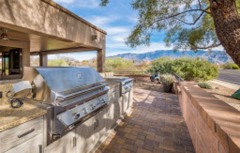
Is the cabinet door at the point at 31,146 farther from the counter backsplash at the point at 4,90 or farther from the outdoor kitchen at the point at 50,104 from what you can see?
the counter backsplash at the point at 4,90

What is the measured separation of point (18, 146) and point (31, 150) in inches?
5.6

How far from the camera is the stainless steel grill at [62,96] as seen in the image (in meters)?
1.39

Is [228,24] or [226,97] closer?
[228,24]

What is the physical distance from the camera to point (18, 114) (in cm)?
120

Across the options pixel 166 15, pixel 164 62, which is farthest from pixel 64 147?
pixel 164 62

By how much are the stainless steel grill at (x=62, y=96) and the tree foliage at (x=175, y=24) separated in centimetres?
257

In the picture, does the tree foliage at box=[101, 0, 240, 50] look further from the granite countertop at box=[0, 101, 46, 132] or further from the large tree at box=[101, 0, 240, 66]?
the granite countertop at box=[0, 101, 46, 132]

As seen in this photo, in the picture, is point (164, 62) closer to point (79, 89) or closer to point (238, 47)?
point (238, 47)

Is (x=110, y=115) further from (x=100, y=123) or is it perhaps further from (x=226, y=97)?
(x=226, y=97)

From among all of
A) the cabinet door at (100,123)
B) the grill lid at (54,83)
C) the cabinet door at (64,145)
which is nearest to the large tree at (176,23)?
the grill lid at (54,83)

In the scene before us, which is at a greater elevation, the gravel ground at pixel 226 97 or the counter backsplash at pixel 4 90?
the counter backsplash at pixel 4 90

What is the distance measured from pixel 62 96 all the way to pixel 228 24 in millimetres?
2345

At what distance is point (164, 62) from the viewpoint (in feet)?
34.3

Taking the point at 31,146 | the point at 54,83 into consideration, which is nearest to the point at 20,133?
the point at 31,146
